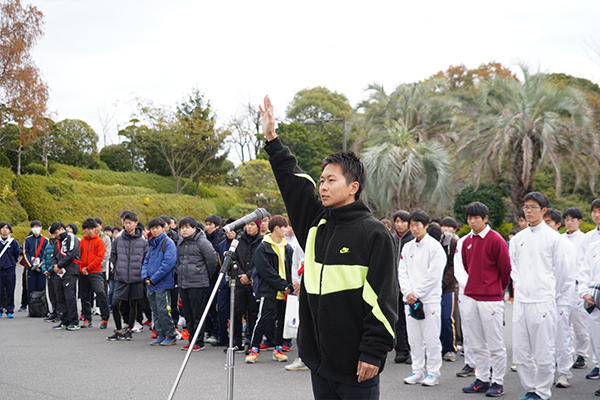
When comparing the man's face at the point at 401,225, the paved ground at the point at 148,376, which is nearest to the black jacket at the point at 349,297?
the paved ground at the point at 148,376

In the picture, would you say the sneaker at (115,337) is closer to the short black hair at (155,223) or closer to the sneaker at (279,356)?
the short black hair at (155,223)

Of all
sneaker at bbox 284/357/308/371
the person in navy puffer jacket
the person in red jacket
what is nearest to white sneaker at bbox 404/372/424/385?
sneaker at bbox 284/357/308/371

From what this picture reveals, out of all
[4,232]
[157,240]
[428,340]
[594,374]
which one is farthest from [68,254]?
[594,374]

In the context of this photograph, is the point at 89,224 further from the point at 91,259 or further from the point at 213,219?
the point at 213,219

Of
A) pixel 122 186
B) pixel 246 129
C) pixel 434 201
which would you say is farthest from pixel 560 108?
pixel 246 129

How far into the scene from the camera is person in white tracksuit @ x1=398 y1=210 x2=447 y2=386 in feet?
23.2

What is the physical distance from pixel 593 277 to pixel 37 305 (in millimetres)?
12053

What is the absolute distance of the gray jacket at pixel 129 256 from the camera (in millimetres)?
10031

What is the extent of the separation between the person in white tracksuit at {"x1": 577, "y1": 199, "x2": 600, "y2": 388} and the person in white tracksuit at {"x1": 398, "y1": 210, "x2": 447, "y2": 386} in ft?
5.77

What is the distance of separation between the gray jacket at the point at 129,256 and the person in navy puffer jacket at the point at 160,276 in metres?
0.37

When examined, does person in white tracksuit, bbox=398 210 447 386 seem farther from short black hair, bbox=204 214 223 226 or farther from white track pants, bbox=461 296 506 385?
short black hair, bbox=204 214 223 226

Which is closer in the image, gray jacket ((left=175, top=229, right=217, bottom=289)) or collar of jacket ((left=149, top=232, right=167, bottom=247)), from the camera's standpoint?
gray jacket ((left=175, top=229, right=217, bottom=289))

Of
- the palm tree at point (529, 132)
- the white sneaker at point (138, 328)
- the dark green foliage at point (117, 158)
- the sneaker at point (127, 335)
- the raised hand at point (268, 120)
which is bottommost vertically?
the white sneaker at point (138, 328)

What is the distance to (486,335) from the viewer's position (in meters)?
6.59
